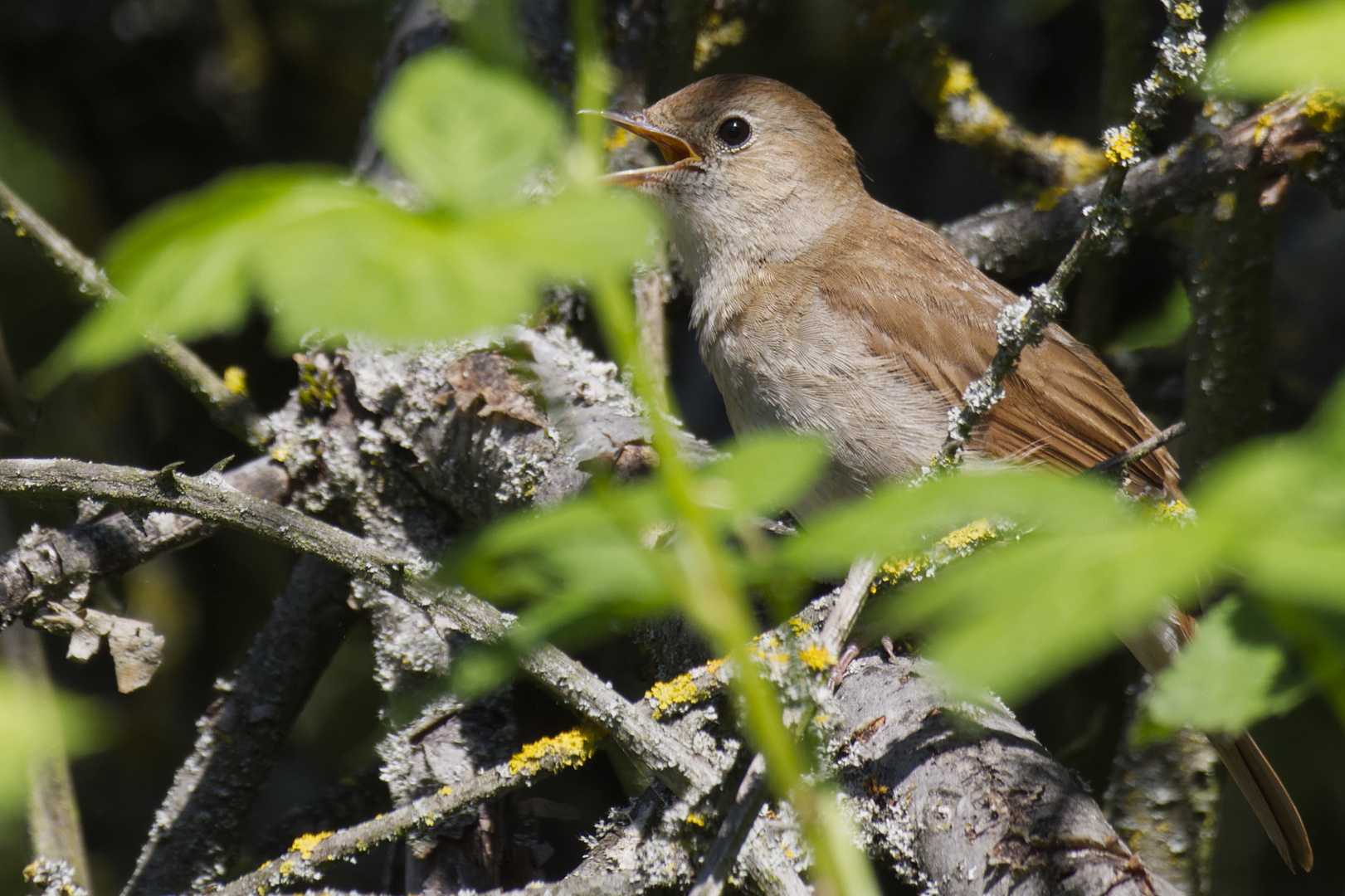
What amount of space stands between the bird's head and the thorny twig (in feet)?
6.35

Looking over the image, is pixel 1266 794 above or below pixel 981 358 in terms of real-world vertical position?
below

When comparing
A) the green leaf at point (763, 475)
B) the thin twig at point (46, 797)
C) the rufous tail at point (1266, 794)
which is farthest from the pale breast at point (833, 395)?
the green leaf at point (763, 475)

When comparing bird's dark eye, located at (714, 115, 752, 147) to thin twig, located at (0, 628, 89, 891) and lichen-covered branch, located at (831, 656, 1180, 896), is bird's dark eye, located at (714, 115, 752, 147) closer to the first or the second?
lichen-covered branch, located at (831, 656, 1180, 896)

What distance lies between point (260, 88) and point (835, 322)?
2.97m

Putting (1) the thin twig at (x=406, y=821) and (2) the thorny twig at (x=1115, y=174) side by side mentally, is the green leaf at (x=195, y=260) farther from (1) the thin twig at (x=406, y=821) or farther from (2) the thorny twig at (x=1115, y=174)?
(1) the thin twig at (x=406, y=821)

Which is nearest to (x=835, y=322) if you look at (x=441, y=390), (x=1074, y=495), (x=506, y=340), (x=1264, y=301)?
(x=506, y=340)

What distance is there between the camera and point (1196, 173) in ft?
9.51

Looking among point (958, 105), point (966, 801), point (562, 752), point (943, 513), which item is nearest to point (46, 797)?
point (562, 752)

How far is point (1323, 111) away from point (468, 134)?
266 centimetres

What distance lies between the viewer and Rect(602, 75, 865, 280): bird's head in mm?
3402

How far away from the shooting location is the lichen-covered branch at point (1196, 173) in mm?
2727

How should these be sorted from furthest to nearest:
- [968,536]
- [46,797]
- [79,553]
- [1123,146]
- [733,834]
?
[46,797]
[79,553]
[968,536]
[1123,146]
[733,834]

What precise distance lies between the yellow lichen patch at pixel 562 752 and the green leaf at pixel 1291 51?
1488mm

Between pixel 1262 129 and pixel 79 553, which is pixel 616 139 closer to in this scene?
pixel 1262 129
